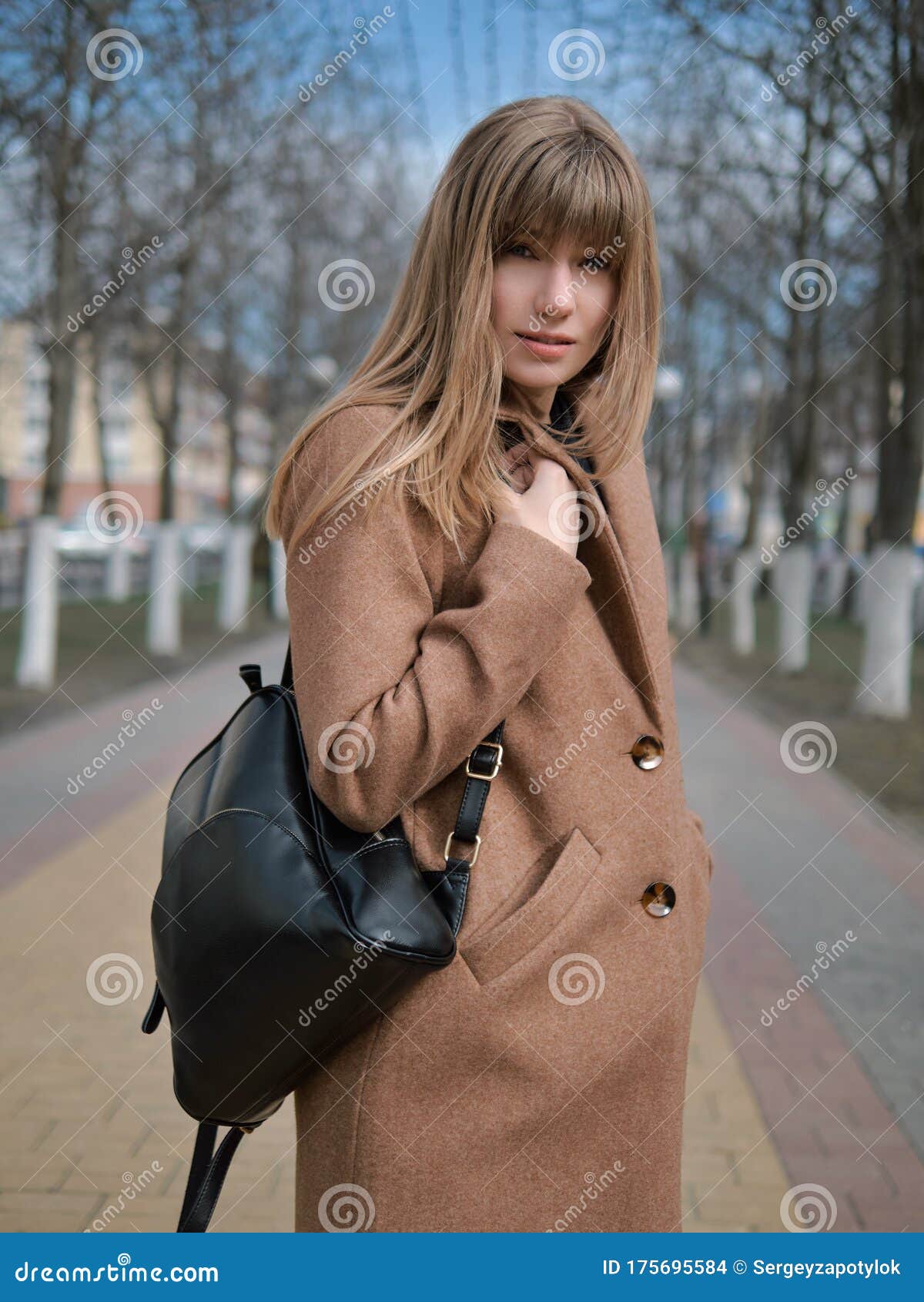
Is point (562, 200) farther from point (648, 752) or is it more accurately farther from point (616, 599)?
point (648, 752)

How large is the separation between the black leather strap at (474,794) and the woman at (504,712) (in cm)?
3

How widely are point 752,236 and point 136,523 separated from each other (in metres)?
10.2

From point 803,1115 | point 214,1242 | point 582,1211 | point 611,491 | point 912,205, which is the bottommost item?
point 803,1115

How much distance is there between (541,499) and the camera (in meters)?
1.54

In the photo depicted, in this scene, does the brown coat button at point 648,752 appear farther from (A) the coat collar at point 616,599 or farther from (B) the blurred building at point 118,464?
(B) the blurred building at point 118,464

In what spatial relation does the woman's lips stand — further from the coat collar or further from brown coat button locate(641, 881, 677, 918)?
brown coat button locate(641, 881, 677, 918)

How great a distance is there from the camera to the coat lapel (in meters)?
1.61

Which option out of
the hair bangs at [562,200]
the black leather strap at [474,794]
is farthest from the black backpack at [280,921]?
the hair bangs at [562,200]

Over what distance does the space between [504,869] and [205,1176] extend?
0.58 meters

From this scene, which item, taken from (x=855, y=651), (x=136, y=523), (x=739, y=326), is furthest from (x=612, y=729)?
(x=739, y=326)

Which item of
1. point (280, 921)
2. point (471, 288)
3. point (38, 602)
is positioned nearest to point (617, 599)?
point (471, 288)

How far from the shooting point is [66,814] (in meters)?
7.29

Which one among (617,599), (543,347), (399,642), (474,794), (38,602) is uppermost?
(543,347)

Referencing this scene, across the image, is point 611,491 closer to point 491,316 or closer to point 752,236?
point 491,316
